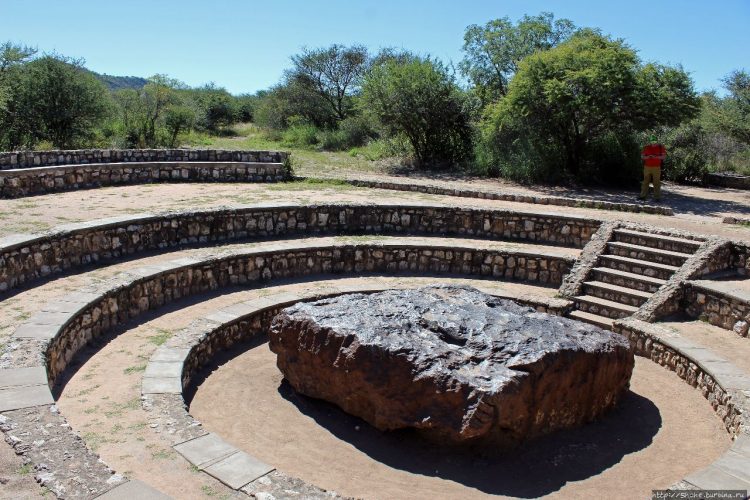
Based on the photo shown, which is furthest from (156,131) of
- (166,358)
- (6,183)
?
(166,358)

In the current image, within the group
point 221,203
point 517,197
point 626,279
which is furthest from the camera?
point 517,197

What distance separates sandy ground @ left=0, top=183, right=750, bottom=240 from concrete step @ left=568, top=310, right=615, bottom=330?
349 centimetres

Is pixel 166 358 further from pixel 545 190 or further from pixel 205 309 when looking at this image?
pixel 545 190

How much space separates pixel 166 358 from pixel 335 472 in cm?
261

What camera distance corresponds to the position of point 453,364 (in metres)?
6.30

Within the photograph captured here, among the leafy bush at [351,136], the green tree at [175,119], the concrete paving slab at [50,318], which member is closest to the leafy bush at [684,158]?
the leafy bush at [351,136]

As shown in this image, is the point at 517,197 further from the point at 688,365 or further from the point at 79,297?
the point at 79,297

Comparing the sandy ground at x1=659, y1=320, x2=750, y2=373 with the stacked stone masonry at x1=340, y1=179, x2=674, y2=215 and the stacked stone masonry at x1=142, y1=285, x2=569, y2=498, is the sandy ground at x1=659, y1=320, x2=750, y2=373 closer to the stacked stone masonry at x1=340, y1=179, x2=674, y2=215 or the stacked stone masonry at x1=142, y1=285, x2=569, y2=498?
the stacked stone masonry at x1=142, y1=285, x2=569, y2=498

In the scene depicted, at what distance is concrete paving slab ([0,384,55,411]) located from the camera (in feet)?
16.7

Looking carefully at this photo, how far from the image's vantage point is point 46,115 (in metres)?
22.3

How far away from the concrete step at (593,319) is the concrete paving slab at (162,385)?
21.5 ft

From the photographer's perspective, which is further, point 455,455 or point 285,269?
point 285,269

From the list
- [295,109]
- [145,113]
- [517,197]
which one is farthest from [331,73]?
[517,197]

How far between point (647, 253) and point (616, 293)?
1273 millimetres
